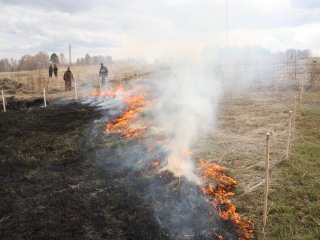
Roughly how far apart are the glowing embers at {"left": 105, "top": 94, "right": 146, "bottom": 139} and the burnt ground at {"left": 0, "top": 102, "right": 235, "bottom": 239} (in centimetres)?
102

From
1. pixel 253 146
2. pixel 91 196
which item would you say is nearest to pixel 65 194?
pixel 91 196

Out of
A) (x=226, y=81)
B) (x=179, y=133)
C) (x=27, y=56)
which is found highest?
(x=27, y=56)

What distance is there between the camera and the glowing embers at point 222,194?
6.14 meters

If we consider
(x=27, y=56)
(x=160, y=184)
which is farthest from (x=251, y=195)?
(x=27, y=56)

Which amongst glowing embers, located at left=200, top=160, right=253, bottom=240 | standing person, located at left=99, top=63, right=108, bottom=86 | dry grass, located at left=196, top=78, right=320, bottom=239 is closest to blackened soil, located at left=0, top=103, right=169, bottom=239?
glowing embers, located at left=200, top=160, right=253, bottom=240

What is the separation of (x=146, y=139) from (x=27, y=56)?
102m

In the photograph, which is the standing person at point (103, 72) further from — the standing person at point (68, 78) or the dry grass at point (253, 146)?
the dry grass at point (253, 146)

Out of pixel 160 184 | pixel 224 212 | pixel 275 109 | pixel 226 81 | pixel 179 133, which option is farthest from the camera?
pixel 226 81

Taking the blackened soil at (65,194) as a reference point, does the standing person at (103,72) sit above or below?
above

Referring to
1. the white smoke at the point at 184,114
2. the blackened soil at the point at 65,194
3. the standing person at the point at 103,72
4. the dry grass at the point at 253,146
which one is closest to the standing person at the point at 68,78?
the standing person at the point at 103,72

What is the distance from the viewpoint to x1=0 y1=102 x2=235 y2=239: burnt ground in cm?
590

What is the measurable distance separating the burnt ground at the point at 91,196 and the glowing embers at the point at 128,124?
102 cm

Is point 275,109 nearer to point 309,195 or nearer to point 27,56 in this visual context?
point 309,195

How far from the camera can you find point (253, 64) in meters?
31.7
